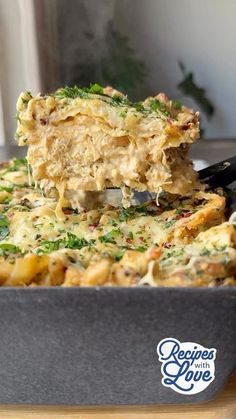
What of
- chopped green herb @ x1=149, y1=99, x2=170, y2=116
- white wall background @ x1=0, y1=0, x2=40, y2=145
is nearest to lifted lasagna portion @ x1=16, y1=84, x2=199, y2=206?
chopped green herb @ x1=149, y1=99, x2=170, y2=116

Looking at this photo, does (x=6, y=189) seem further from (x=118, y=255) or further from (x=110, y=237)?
(x=118, y=255)

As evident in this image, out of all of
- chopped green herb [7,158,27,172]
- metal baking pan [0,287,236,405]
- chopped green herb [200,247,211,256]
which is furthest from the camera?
chopped green herb [7,158,27,172]

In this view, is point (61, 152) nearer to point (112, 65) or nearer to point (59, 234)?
point (59, 234)

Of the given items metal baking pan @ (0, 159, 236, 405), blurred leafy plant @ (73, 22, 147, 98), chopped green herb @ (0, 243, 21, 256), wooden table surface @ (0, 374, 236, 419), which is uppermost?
blurred leafy plant @ (73, 22, 147, 98)

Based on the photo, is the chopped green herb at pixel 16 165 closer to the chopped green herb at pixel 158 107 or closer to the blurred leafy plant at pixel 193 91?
the chopped green herb at pixel 158 107

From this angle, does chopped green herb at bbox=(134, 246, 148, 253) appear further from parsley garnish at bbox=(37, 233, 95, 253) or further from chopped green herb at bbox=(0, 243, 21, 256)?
chopped green herb at bbox=(0, 243, 21, 256)

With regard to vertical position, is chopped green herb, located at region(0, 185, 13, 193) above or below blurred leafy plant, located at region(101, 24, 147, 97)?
below

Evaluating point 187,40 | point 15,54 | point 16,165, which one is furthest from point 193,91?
point 16,165

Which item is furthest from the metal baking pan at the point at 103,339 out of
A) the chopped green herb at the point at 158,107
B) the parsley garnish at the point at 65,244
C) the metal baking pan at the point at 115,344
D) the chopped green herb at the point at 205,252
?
the chopped green herb at the point at 158,107
